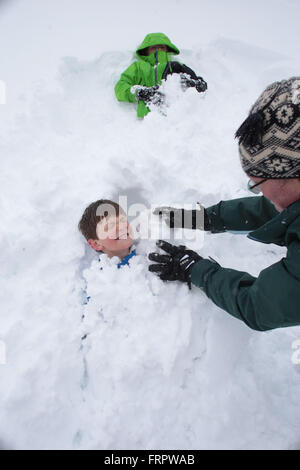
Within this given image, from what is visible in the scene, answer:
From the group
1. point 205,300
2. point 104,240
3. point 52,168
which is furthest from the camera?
point 52,168

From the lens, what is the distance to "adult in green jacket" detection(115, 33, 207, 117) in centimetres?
281

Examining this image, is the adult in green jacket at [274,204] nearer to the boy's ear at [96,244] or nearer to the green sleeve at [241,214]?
the green sleeve at [241,214]

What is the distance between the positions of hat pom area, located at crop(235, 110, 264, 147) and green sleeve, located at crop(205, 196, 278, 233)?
0.78 metres

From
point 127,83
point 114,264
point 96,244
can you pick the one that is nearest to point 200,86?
point 127,83

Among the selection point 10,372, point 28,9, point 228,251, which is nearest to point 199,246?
point 228,251

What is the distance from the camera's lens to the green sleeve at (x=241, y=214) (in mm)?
1706

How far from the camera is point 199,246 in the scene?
204cm

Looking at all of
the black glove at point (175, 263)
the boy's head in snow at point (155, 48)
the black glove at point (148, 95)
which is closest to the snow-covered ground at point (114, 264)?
the black glove at point (175, 263)

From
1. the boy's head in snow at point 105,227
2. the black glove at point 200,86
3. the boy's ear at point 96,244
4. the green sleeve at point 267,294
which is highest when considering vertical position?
the black glove at point 200,86

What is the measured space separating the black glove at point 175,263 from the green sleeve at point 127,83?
215 cm

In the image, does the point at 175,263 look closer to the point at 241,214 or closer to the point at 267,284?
the point at 241,214

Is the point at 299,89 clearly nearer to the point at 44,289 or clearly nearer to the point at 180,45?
the point at 44,289

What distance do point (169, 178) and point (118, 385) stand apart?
5.71ft

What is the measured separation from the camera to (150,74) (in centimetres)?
317
